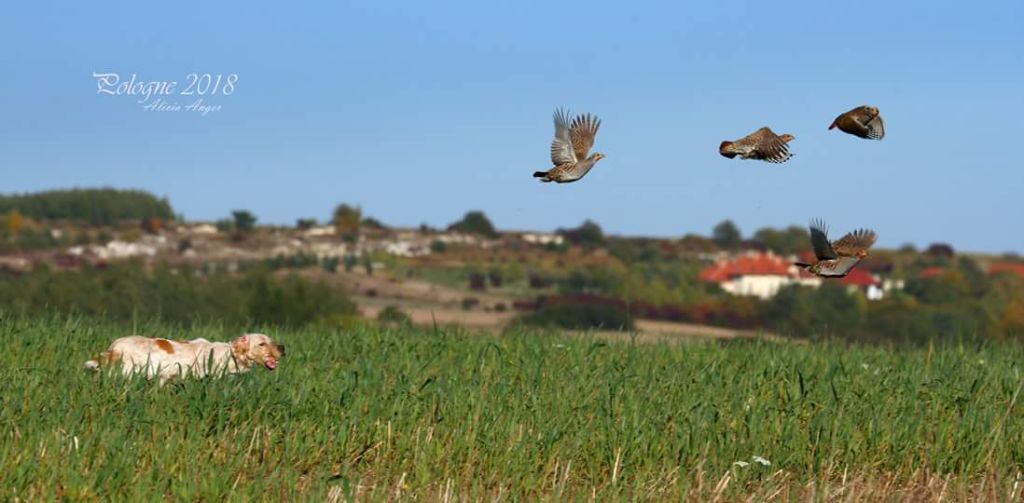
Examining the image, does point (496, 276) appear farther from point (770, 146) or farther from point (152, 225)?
point (770, 146)

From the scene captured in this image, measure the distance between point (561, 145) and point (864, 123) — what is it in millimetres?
1917

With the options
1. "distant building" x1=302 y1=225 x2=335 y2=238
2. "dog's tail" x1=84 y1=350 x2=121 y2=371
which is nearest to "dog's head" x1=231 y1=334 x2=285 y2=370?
"dog's tail" x1=84 y1=350 x2=121 y2=371

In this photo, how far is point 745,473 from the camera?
8.39 meters

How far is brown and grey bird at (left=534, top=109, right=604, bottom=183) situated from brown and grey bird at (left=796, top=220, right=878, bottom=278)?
1414 millimetres

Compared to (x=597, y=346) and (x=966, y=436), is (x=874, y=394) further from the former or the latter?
(x=597, y=346)

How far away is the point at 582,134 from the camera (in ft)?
29.5

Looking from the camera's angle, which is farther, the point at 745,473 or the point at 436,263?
the point at 436,263

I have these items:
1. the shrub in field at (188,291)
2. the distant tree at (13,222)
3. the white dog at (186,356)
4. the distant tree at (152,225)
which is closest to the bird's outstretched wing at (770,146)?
the white dog at (186,356)

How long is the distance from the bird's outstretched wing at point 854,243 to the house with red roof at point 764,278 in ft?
287

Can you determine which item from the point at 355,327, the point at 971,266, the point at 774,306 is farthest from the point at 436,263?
the point at 355,327

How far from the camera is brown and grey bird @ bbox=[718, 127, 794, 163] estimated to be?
7.75 meters

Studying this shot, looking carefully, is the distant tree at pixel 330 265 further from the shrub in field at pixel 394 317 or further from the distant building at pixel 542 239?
the shrub in field at pixel 394 317

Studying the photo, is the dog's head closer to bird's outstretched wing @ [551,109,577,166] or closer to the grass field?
the grass field

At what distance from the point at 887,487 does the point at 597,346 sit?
3894mm
